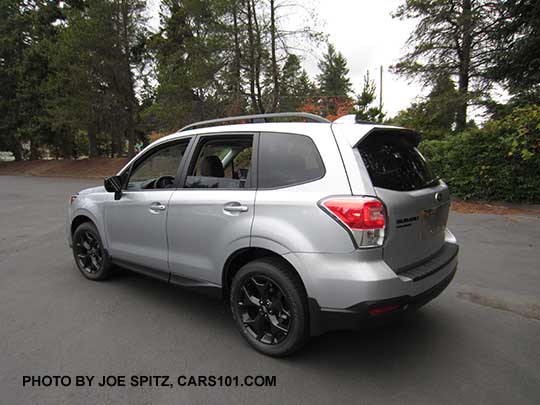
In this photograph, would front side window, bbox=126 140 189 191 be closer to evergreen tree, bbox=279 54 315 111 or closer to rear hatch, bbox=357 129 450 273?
rear hatch, bbox=357 129 450 273

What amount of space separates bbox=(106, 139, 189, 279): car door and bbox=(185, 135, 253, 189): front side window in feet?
0.74

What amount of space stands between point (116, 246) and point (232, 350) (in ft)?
6.32

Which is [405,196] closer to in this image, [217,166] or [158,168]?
[217,166]

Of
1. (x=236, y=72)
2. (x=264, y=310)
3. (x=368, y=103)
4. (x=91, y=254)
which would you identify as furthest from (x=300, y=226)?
(x=368, y=103)

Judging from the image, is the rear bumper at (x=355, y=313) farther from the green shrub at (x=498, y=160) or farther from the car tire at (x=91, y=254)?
the green shrub at (x=498, y=160)

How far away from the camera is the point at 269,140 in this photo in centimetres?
274

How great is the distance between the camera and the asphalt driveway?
89.0 inches

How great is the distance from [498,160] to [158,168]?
28.2ft

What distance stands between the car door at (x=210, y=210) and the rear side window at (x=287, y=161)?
0.38 feet

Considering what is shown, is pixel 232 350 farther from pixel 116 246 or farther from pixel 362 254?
pixel 116 246

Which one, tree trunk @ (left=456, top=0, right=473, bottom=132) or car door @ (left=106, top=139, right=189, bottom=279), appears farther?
tree trunk @ (left=456, top=0, right=473, bottom=132)

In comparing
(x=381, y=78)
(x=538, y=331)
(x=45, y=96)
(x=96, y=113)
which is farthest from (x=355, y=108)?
(x=45, y=96)

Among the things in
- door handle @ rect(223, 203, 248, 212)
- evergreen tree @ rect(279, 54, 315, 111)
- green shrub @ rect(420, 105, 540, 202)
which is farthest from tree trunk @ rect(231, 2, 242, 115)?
door handle @ rect(223, 203, 248, 212)

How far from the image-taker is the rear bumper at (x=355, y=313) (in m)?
2.17
